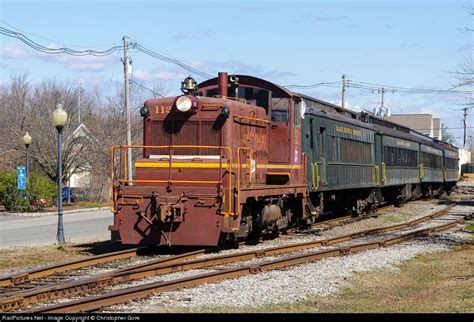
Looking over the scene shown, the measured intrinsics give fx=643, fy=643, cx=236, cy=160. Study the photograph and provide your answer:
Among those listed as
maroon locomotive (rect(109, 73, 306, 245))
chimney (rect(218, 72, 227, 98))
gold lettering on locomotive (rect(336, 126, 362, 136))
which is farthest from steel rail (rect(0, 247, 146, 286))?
gold lettering on locomotive (rect(336, 126, 362, 136))

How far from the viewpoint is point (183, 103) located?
14.1 m

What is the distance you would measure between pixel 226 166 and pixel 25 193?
1881 centimetres

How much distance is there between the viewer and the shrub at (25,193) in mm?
29594

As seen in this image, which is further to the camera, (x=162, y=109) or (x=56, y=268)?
(x=162, y=109)

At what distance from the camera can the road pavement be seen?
59.3 feet

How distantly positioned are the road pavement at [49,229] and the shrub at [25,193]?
1797 millimetres

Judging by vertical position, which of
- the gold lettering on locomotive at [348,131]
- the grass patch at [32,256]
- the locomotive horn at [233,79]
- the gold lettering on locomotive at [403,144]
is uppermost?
the locomotive horn at [233,79]

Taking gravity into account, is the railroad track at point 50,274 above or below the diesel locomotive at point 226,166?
below

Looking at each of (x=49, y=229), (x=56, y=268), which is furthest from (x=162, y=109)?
(x=49, y=229)

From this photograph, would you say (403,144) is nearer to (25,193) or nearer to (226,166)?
(25,193)

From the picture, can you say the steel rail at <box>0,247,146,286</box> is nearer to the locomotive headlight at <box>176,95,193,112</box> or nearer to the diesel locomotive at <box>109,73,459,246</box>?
the diesel locomotive at <box>109,73,459,246</box>

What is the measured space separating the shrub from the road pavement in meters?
1.80

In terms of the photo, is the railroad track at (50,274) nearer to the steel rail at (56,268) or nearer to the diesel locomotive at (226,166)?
the steel rail at (56,268)

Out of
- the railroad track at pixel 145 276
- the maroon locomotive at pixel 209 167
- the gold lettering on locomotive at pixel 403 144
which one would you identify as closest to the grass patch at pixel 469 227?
the railroad track at pixel 145 276
